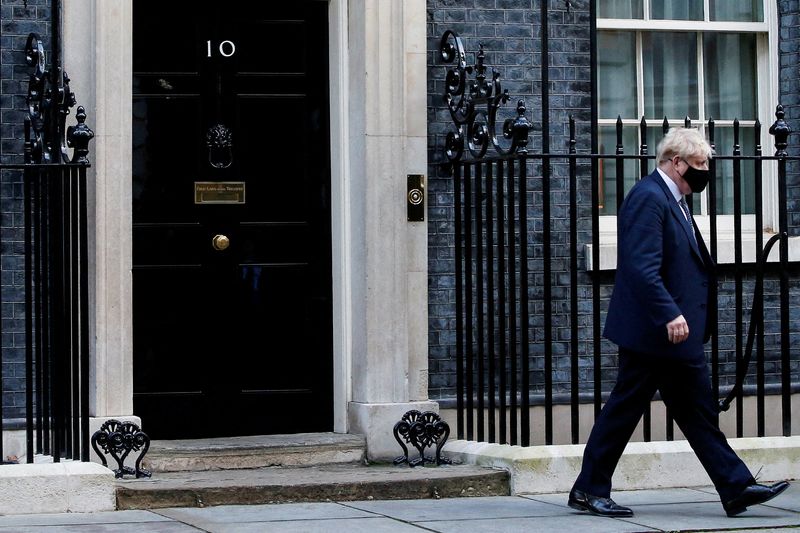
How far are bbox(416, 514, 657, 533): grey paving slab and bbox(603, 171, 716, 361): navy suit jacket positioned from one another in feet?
2.60

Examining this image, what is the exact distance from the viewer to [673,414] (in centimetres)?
691

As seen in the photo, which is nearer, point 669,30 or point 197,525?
point 197,525

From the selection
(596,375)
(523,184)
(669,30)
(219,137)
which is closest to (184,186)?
(219,137)

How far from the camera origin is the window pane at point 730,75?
31.4 ft

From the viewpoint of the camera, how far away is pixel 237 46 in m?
8.62

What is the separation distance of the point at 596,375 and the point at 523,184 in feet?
3.56

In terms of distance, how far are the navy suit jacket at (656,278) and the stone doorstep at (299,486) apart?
125cm

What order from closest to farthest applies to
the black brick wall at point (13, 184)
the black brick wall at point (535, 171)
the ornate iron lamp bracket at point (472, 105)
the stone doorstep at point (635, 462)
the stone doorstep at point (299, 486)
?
the stone doorstep at point (299, 486)
the stone doorstep at point (635, 462)
the black brick wall at point (13, 184)
the ornate iron lamp bracket at point (472, 105)
the black brick wall at point (535, 171)

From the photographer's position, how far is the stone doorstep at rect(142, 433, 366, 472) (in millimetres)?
7996

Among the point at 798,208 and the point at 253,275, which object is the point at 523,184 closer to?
the point at 253,275

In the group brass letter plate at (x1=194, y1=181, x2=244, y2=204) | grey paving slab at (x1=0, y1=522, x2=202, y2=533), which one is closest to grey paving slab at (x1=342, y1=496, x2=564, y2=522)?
grey paving slab at (x1=0, y1=522, x2=202, y2=533)

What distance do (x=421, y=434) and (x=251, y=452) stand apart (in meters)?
0.95

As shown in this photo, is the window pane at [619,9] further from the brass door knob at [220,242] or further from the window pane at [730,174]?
the brass door knob at [220,242]

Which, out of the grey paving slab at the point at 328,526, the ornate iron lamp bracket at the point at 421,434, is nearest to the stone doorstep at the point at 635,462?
the ornate iron lamp bracket at the point at 421,434
